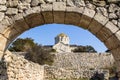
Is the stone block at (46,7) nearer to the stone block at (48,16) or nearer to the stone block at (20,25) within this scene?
the stone block at (48,16)

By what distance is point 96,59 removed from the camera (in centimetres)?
3872

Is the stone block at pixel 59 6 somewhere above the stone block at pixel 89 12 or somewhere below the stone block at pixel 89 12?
above

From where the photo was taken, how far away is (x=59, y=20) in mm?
6844

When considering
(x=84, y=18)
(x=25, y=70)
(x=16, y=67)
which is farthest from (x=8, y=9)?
(x=25, y=70)

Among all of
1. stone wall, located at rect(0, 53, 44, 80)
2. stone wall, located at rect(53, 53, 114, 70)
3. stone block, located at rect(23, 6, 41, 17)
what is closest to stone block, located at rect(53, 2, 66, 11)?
stone block, located at rect(23, 6, 41, 17)

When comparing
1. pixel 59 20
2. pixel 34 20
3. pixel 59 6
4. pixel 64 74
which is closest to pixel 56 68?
pixel 64 74

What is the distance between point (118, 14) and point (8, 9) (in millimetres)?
2409

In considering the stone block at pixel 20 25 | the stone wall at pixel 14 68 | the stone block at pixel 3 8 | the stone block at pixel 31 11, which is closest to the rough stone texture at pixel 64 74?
the stone wall at pixel 14 68

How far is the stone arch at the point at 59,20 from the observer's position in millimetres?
6422

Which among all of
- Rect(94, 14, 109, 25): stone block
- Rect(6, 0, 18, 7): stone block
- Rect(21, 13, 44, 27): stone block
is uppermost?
Rect(6, 0, 18, 7): stone block

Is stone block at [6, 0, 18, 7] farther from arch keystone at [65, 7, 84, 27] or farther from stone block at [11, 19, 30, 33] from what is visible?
arch keystone at [65, 7, 84, 27]

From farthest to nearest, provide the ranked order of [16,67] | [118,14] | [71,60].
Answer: [71,60] → [16,67] → [118,14]

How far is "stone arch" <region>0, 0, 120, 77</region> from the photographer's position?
253 inches

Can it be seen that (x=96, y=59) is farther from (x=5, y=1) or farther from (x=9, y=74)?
(x=5, y=1)
